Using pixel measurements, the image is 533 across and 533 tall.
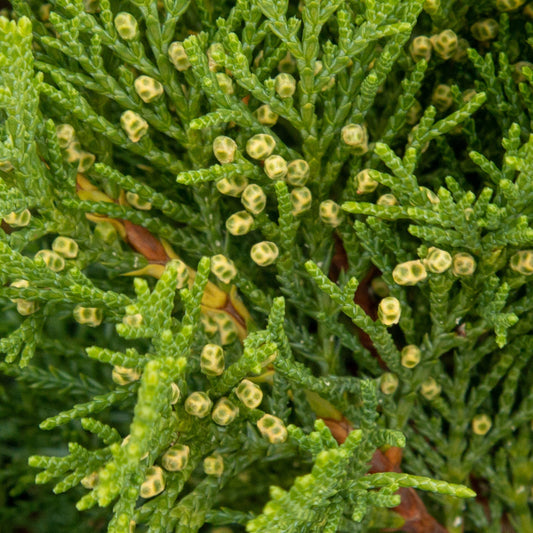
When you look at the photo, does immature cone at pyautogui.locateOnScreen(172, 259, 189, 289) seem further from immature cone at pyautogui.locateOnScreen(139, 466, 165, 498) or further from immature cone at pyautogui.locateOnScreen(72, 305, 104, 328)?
immature cone at pyautogui.locateOnScreen(139, 466, 165, 498)

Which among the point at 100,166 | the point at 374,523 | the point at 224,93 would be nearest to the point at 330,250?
the point at 224,93

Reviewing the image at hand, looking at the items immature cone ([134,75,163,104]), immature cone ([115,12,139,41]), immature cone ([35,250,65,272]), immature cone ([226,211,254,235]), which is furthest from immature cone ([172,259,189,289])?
immature cone ([115,12,139,41])

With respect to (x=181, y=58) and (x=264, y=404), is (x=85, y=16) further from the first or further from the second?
(x=264, y=404)

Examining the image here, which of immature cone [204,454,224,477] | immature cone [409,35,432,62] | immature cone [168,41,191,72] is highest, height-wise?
immature cone [409,35,432,62]

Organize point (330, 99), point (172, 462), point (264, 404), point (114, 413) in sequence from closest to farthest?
point (172, 462) < point (330, 99) < point (264, 404) < point (114, 413)

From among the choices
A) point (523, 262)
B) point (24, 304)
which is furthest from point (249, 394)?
point (523, 262)

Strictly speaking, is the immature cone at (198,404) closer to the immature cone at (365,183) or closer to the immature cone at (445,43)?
the immature cone at (365,183)
